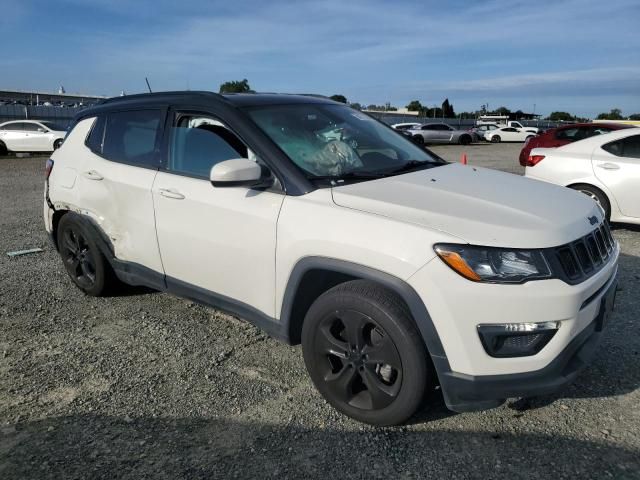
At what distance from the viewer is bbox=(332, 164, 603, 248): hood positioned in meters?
2.49

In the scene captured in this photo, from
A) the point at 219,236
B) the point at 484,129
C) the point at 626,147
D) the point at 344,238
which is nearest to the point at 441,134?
the point at 484,129

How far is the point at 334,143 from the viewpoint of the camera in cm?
350

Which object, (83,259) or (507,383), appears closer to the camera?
(507,383)

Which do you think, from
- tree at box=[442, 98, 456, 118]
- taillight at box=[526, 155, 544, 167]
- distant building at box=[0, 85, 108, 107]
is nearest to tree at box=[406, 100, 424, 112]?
tree at box=[442, 98, 456, 118]

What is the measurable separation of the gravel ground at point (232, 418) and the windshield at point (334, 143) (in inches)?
52.3

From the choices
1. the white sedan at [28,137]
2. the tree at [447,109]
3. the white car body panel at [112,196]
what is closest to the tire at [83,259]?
the white car body panel at [112,196]

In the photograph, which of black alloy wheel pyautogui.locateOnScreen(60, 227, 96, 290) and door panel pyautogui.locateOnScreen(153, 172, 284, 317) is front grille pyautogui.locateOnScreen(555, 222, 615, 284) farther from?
black alloy wheel pyautogui.locateOnScreen(60, 227, 96, 290)

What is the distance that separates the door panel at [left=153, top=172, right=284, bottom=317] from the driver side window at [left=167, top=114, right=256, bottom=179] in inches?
3.7

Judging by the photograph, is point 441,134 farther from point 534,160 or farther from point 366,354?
point 366,354

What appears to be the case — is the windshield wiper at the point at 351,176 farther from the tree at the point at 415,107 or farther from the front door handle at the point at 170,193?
the tree at the point at 415,107

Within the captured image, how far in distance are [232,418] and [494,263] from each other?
1619 mm

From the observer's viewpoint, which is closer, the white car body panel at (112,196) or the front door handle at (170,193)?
the front door handle at (170,193)

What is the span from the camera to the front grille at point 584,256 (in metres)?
2.54

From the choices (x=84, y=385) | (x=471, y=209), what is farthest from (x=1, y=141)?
(x=471, y=209)
